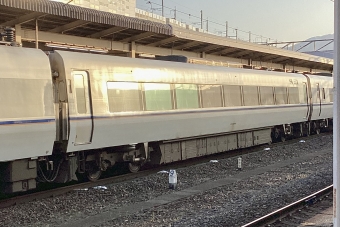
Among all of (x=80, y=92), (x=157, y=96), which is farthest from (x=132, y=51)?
(x=80, y=92)

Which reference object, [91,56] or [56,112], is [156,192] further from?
[91,56]

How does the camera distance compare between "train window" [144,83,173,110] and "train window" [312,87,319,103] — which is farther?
"train window" [312,87,319,103]

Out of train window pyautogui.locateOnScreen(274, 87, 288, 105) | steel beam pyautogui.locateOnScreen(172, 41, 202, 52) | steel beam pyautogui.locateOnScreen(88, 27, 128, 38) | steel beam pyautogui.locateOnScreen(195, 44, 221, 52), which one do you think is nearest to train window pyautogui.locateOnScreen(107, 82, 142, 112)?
steel beam pyautogui.locateOnScreen(88, 27, 128, 38)

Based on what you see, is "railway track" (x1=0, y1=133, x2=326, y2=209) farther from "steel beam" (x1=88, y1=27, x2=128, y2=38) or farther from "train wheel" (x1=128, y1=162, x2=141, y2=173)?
"steel beam" (x1=88, y1=27, x2=128, y2=38)

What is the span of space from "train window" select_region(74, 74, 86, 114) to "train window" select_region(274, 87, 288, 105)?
34.4 ft

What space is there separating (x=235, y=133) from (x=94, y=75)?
742 cm

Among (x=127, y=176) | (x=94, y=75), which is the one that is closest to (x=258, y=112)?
(x=127, y=176)

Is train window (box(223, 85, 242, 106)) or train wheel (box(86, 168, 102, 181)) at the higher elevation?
train window (box(223, 85, 242, 106))

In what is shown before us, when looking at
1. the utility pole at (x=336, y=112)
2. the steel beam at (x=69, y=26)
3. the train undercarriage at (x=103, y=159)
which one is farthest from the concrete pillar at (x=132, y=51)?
the utility pole at (x=336, y=112)

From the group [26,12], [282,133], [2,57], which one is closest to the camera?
[2,57]

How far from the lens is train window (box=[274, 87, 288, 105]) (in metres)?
18.2

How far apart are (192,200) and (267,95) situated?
965 centimetres

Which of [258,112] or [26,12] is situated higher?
[26,12]

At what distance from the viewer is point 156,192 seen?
31.7 feet
